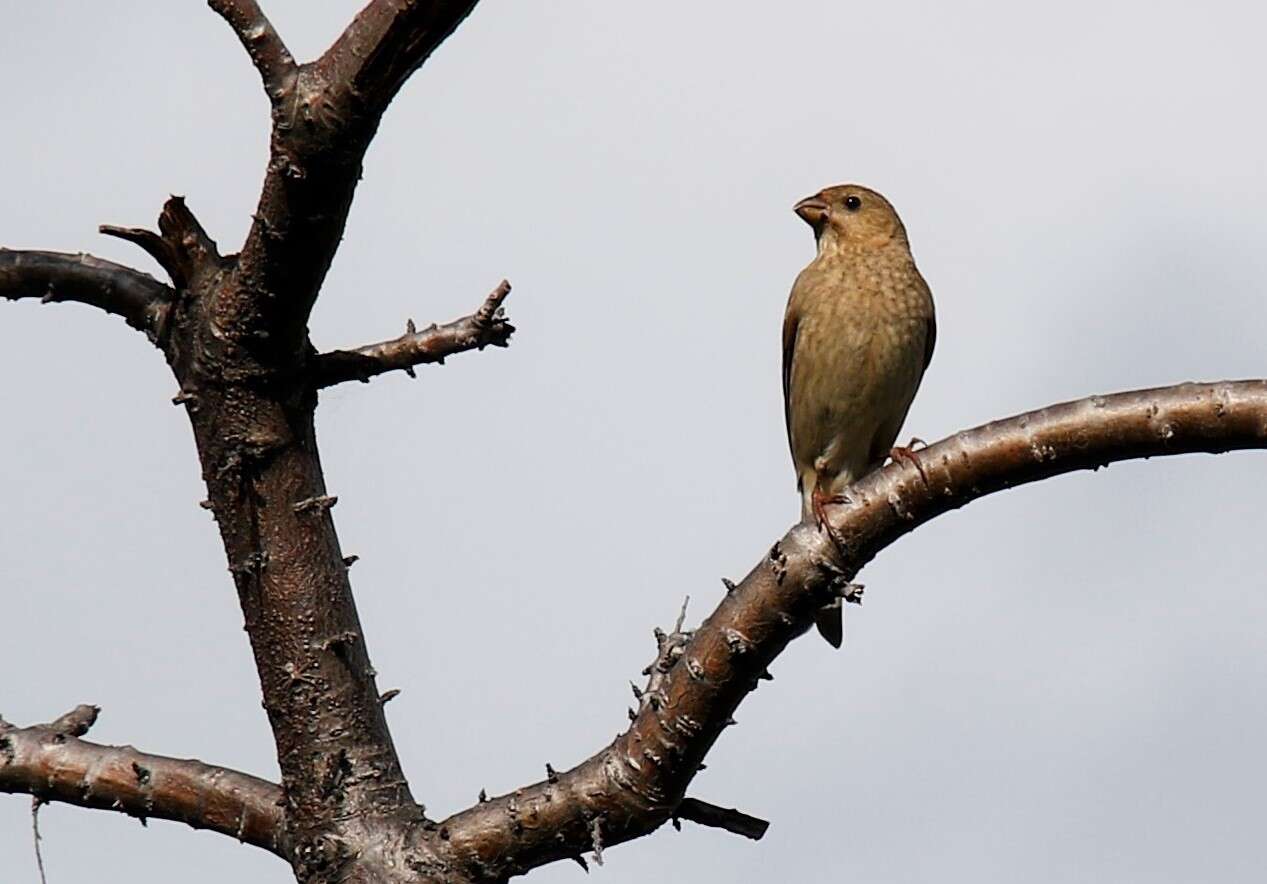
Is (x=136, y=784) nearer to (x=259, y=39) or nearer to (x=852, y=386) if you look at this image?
(x=259, y=39)

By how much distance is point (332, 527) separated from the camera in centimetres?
387

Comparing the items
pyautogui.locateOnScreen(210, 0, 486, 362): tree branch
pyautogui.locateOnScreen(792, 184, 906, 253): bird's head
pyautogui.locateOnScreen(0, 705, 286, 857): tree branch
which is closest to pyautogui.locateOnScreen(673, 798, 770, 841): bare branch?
pyautogui.locateOnScreen(0, 705, 286, 857): tree branch

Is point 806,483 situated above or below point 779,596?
above

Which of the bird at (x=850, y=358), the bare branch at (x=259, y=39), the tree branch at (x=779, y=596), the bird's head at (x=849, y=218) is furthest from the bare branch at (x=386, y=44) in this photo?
the bird's head at (x=849, y=218)

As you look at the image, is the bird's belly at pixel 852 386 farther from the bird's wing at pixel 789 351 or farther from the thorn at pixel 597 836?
the thorn at pixel 597 836

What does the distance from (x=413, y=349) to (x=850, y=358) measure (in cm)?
268

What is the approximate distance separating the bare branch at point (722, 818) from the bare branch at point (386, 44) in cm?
150

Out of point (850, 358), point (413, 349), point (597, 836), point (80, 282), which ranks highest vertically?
point (850, 358)

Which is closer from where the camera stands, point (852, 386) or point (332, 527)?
point (332, 527)

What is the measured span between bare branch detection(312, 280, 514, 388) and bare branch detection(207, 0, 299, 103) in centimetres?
64

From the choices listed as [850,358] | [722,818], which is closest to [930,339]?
[850,358]

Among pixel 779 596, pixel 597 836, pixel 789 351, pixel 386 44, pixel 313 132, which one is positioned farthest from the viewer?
pixel 789 351

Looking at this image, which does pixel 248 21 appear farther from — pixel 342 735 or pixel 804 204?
pixel 804 204

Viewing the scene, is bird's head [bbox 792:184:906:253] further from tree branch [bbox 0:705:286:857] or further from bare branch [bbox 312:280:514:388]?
tree branch [bbox 0:705:286:857]
